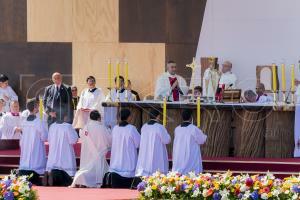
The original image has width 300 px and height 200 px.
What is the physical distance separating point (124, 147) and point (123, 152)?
0.28ft

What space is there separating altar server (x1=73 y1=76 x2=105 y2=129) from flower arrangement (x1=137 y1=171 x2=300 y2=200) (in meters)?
7.13

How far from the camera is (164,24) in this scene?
70.3 feet

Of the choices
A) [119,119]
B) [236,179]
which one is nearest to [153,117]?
[119,119]

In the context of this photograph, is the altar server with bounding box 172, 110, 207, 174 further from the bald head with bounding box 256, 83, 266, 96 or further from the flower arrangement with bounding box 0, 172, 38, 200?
the flower arrangement with bounding box 0, 172, 38, 200

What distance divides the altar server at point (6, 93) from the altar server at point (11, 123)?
119cm

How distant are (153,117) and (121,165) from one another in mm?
A: 942

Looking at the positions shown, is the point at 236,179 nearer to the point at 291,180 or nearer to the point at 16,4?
the point at 291,180

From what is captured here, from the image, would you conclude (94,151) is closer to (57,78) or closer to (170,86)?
(170,86)

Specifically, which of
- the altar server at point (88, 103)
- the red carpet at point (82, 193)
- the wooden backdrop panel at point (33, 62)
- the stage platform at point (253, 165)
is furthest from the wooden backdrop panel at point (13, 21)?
the red carpet at point (82, 193)

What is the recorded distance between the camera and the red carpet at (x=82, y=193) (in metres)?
14.8

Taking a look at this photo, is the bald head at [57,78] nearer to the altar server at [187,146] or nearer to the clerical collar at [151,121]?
the clerical collar at [151,121]

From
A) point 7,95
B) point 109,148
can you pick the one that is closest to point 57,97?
point 7,95

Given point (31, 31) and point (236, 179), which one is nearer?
point (236, 179)

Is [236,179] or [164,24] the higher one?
[164,24]
